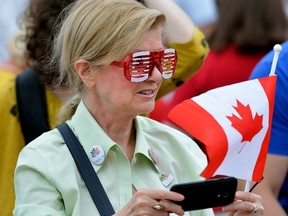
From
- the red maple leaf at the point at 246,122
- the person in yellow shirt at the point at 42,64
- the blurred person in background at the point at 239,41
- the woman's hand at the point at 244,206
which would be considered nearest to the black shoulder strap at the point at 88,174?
the woman's hand at the point at 244,206

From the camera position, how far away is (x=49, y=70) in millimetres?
4027

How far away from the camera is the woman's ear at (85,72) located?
3451 millimetres

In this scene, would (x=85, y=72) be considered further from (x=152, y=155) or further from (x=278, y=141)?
(x=278, y=141)

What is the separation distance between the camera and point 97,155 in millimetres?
3375

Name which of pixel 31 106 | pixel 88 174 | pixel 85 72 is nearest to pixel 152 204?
pixel 88 174

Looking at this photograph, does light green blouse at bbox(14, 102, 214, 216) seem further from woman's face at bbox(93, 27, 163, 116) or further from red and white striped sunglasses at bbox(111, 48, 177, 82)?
red and white striped sunglasses at bbox(111, 48, 177, 82)

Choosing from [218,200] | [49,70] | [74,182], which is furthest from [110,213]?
[49,70]

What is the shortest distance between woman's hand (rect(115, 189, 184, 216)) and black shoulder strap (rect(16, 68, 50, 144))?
48.3 inches

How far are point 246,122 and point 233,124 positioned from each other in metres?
0.06

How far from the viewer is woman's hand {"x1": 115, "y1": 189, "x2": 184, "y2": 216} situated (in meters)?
3.07

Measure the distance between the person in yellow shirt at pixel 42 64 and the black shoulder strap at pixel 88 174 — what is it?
2.12 ft

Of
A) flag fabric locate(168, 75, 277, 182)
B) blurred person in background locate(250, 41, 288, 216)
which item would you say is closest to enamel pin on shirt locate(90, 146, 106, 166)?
flag fabric locate(168, 75, 277, 182)

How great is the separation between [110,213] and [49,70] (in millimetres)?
984

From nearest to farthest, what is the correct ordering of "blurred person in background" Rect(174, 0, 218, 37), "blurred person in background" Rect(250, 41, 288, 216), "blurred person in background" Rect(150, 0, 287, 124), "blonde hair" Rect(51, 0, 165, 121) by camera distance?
"blonde hair" Rect(51, 0, 165, 121), "blurred person in background" Rect(250, 41, 288, 216), "blurred person in background" Rect(150, 0, 287, 124), "blurred person in background" Rect(174, 0, 218, 37)
